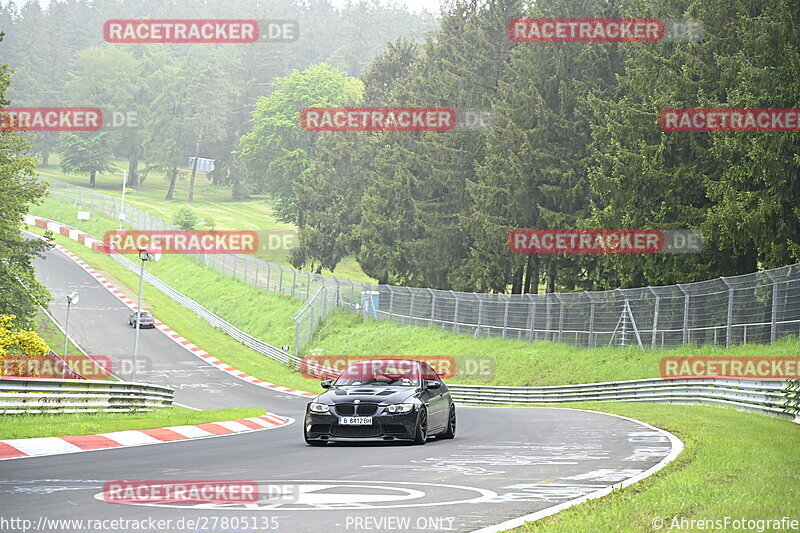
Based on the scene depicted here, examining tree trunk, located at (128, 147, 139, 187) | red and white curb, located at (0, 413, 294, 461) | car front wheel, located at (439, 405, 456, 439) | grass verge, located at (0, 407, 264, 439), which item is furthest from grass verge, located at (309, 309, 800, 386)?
tree trunk, located at (128, 147, 139, 187)

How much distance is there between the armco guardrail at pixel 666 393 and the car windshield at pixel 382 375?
767cm

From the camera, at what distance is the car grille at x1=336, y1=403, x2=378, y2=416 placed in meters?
15.2

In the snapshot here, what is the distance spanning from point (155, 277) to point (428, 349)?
123 feet

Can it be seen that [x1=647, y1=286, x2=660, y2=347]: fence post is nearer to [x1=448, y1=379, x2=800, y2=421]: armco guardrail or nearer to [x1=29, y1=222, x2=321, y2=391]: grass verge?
[x1=448, y1=379, x2=800, y2=421]: armco guardrail

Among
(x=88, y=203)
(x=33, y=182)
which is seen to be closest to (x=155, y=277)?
(x=88, y=203)

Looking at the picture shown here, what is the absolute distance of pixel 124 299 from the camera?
68.7 metres

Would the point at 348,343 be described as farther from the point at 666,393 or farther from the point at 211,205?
the point at 211,205

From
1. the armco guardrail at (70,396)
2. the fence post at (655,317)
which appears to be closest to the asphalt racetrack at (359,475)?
the armco guardrail at (70,396)

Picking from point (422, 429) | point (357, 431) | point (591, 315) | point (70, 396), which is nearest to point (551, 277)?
point (591, 315)

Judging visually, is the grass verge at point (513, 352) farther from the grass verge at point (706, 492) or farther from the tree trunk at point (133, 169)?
the tree trunk at point (133, 169)

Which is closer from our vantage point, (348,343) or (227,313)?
(348,343)

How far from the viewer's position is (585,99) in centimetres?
4562

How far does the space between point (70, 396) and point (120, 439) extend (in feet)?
18.7

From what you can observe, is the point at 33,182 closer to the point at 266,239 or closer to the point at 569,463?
the point at 569,463
